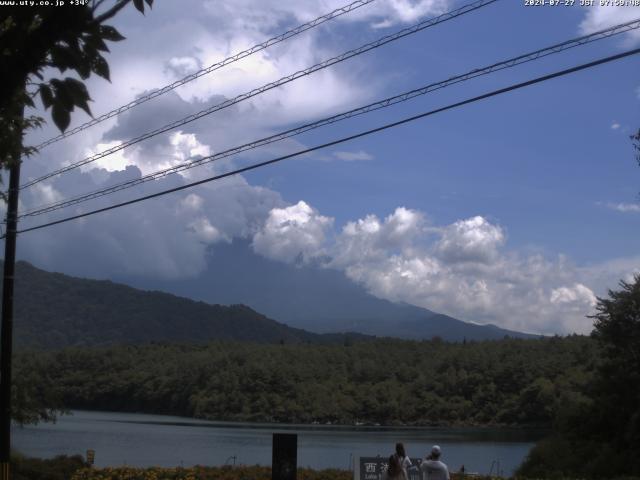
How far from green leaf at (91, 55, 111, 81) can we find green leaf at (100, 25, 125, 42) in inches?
4.1

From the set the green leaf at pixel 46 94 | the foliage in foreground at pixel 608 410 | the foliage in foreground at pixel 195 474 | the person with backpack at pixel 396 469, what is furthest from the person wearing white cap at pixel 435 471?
the foliage in foreground at pixel 608 410

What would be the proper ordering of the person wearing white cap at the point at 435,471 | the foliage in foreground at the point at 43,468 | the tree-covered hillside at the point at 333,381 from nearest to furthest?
the person wearing white cap at the point at 435,471 → the foliage in foreground at the point at 43,468 → the tree-covered hillside at the point at 333,381

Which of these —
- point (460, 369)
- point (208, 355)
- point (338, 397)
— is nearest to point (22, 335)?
point (208, 355)

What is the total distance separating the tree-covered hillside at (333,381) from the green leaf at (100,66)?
6853 centimetres

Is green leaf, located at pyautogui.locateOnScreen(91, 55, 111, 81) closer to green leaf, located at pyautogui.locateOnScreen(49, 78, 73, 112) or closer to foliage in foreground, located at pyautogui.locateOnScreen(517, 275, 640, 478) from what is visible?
green leaf, located at pyautogui.locateOnScreen(49, 78, 73, 112)

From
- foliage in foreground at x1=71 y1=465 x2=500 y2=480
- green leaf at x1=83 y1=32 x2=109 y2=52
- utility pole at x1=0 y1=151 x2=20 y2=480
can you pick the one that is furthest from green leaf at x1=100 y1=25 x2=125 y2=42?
foliage in foreground at x1=71 y1=465 x2=500 y2=480

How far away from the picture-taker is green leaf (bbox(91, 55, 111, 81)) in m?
4.25

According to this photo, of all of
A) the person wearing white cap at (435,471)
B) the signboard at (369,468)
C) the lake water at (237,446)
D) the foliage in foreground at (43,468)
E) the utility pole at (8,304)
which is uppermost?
the utility pole at (8,304)

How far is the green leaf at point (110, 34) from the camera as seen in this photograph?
166 inches

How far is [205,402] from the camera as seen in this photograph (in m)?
97.6

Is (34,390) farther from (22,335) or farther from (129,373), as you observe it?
(22,335)

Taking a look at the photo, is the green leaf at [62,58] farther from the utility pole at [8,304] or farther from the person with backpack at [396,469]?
the utility pole at [8,304]

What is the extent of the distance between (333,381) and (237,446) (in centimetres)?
4551

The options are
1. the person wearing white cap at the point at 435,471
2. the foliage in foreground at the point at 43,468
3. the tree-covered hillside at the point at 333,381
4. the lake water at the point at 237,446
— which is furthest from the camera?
the tree-covered hillside at the point at 333,381
